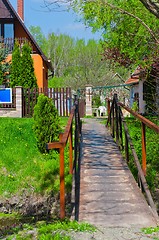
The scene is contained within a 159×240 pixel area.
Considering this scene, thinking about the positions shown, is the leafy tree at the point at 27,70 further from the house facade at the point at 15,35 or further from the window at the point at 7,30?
the window at the point at 7,30

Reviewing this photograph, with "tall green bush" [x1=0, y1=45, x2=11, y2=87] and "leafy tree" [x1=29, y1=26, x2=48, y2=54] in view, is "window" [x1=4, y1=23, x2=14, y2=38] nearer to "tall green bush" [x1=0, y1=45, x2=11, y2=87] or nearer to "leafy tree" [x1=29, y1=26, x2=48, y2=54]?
"tall green bush" [x1=0, y1=45, x2=11, y2=87]

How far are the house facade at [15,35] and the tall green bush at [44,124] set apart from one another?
11.9 metres

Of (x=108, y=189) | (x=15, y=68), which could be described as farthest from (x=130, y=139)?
(x=15, y=68)

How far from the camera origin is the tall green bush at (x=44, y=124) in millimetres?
13188

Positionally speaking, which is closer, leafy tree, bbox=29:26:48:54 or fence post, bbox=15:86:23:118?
fence post, bbox=15:86:23:118

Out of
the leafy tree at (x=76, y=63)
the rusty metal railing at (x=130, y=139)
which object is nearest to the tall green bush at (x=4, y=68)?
the rusty metal railing at (x=130, y=139)

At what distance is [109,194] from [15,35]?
20.3 meters

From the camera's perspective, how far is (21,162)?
12.9 meters

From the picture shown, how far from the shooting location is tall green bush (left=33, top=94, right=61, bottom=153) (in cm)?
1319

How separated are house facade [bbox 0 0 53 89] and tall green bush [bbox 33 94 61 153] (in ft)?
39.0

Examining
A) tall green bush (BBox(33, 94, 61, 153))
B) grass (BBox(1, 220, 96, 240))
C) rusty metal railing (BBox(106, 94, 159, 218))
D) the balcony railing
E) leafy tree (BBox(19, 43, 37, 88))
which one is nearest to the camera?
grass (BBox(1, 220, 96, 240))

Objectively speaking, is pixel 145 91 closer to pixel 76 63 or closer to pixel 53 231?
pixel 53 231

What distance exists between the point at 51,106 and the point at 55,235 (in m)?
8.99

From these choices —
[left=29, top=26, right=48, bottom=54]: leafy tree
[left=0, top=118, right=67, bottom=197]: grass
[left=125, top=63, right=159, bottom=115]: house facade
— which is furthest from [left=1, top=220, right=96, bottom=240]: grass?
[left=29, top=26, right=48, bottom=54]: leafy tree
